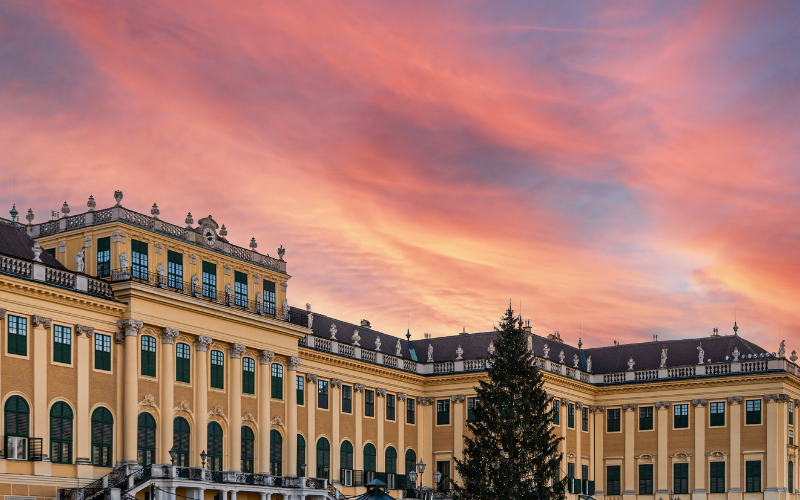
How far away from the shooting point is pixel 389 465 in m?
83.4

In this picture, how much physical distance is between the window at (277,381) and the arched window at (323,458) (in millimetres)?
7269

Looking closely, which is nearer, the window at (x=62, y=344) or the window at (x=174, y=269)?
the window at (x=62, y=344)

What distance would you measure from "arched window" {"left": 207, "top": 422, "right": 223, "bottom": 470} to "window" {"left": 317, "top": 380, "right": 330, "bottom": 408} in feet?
42.4

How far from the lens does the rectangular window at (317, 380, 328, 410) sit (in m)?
76.3

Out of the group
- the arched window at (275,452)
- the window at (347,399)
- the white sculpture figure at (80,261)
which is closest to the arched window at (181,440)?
the arched window at (275,452)

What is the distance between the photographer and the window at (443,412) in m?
88.4

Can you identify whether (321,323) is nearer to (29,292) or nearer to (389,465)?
(389,465)

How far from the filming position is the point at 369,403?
82062 millimetres

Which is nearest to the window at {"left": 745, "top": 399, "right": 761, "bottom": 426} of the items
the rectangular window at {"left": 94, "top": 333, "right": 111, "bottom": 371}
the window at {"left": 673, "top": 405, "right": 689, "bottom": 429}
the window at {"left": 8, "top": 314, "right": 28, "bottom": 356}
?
the window at {"left": 673, "top": 405, "right": 689, "bottom": 429}

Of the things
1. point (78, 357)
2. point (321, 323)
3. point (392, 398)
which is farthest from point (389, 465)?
point (78, 357)

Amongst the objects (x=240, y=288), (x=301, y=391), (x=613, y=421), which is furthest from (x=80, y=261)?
(x=613, y=421)

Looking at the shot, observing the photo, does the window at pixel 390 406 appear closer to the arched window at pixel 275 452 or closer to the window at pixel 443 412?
the window at pixel 443 412

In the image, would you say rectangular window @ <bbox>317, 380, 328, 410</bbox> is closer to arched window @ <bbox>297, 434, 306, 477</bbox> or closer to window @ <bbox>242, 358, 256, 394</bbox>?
arched window @ <bbox>297, 434, 306, 477</bbox>

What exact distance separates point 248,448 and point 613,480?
3957 cm
